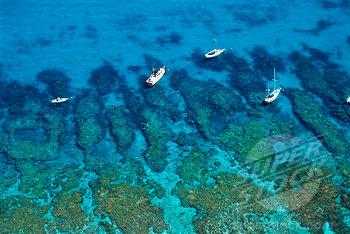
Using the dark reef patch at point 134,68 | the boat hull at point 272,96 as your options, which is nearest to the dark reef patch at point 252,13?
the boat hull at point 272,96

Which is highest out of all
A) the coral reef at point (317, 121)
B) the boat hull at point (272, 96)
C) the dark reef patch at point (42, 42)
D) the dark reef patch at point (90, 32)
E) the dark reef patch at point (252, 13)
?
the dark reef patch at point (252, 13)

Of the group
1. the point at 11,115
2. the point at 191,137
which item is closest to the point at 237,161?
the point at 191,137

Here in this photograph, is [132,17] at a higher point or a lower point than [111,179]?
higher

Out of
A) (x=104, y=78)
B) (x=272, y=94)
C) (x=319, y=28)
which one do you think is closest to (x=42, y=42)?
(x=104, y=78)

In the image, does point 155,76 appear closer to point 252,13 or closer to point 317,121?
point 317,121

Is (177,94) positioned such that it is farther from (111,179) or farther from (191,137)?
(111,179)

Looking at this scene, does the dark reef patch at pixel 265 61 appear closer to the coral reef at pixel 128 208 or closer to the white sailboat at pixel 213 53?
the white sailboat at pixel 213 53

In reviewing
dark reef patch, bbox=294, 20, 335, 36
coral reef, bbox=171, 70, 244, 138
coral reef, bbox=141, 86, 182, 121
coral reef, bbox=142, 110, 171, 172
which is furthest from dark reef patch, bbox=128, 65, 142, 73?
dark reef patch, bbox=294, 20, 335, 36
